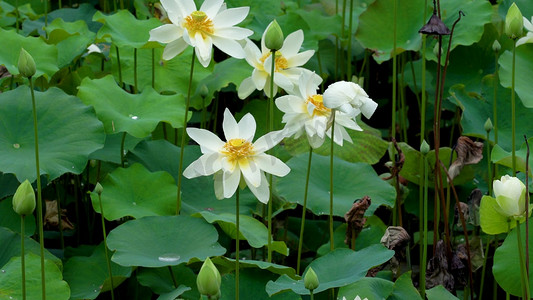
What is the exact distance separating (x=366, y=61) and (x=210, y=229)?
4.28 feet

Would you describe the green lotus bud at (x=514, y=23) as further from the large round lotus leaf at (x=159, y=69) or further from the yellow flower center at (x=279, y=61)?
the large round lotus leaf at (x=159, y=69)

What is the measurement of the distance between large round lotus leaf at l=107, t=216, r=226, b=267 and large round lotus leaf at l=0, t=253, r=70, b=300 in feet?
0.41

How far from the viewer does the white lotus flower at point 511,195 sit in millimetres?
1278

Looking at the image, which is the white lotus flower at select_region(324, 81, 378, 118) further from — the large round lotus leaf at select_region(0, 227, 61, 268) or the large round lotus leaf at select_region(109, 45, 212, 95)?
the large round lotus leaf at select_region(109, 45, 212, 95)

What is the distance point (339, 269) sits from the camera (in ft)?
4.90

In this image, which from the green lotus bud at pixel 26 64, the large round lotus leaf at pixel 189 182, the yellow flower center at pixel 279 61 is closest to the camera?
the green lotus bud at pixel 26 64

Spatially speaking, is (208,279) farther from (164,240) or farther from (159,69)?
(159,69)

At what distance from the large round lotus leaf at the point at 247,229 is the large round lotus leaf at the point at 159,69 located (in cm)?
63

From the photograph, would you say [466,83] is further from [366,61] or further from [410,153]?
[410,153]

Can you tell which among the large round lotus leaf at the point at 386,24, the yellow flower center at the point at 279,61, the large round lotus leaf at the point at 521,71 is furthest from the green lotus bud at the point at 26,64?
the large round lotus leaf at the point at 386,24

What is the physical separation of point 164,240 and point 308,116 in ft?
1.32

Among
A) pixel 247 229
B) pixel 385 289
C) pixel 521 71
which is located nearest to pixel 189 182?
pixel 247 229

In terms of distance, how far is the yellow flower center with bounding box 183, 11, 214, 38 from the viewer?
60.6 inches

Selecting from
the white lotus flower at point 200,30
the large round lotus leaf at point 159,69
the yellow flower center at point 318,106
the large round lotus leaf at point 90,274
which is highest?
the white lotus flower at point 200,30
